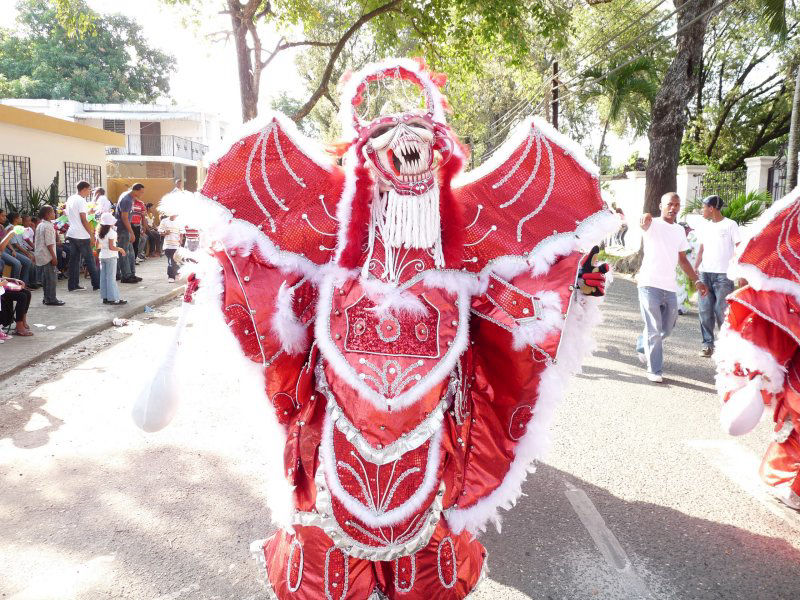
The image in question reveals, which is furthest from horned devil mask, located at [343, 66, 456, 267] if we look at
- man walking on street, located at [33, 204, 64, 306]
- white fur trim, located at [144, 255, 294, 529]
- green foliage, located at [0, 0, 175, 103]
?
green foliage, located at [0, 0, 175, 103]

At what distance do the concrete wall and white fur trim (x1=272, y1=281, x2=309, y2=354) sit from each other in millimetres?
14563

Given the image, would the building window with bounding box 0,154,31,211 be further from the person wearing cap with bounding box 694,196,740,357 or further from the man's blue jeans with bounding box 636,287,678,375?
the person wearing cap with bounding box 694,196,740,357

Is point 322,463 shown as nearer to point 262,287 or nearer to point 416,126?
point 262,287

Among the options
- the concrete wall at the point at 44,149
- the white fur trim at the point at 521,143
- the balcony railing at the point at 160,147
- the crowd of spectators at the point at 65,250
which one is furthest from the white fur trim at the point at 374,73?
the balcony railing at the point at 160,147

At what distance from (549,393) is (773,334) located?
6.16ft

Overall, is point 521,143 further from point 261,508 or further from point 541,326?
point 261,508

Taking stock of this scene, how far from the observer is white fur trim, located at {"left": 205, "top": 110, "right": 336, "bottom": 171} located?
2613 millimetres

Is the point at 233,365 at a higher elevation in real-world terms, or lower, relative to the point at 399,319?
lower

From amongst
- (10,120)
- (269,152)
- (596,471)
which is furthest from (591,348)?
(10,120)

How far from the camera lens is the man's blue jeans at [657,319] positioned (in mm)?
6609

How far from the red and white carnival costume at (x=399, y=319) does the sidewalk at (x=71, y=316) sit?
5.32 metres

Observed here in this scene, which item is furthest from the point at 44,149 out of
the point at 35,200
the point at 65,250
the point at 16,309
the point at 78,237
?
the point at 16,309

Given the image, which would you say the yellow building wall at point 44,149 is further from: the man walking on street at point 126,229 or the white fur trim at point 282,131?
the white fur trim at point 282,131

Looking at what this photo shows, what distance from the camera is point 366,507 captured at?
221cm
